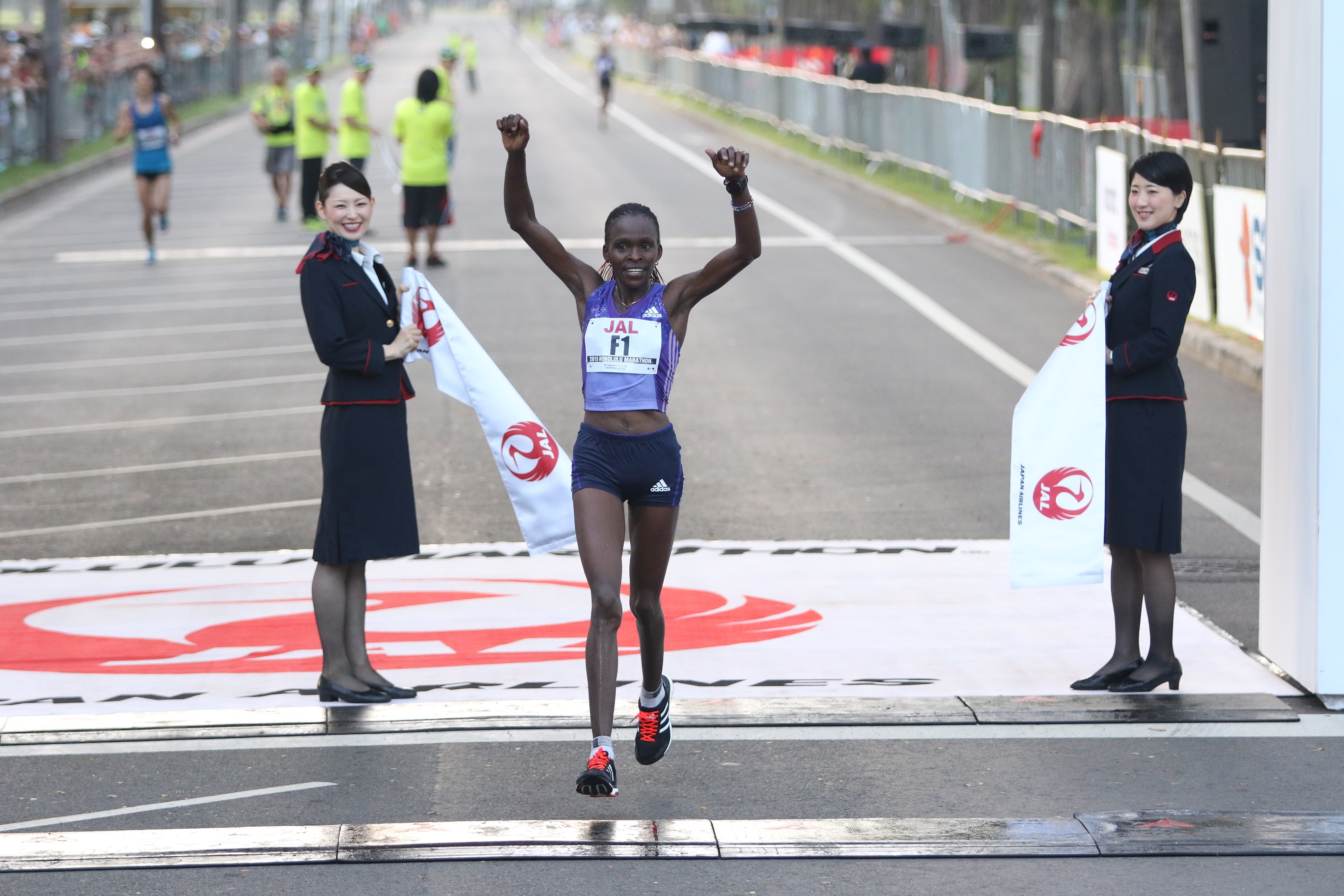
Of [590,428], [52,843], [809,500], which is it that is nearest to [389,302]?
[590,428]

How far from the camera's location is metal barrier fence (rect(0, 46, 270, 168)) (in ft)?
101

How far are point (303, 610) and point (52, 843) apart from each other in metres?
2.80

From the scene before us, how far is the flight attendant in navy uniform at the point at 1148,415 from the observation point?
6.32m

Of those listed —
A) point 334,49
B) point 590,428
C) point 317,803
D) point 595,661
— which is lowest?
point 317,803

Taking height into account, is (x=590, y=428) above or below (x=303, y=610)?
above

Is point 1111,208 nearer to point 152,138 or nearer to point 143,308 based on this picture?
point 143,308

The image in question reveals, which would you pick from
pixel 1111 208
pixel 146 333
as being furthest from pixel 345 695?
pixel 1111 208

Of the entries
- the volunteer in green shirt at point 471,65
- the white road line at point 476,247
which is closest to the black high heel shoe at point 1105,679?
the white road line at point 476,247

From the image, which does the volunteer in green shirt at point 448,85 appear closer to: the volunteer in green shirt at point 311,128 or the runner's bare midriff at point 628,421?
the volunteer in green shirt at point 311,128

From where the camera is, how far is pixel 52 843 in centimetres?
518

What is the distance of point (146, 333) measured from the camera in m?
16.2

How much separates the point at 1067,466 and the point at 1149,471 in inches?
11.6

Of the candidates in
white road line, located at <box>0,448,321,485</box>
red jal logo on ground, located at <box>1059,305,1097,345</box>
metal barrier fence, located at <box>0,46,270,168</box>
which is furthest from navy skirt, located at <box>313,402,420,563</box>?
metal barrier fence, located at <box>0,46,270,168</box>

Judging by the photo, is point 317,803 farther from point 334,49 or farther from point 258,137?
point 334,49
